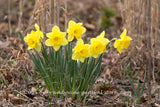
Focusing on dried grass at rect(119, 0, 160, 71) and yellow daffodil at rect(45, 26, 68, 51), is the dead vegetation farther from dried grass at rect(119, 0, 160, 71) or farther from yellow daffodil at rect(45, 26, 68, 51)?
yellow daffodil at rect(45, 26, 68, 51)

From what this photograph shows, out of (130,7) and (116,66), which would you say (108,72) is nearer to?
(116,66)

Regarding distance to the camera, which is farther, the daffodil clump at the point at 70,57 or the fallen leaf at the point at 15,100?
the fallen leaf at the point at 15,100

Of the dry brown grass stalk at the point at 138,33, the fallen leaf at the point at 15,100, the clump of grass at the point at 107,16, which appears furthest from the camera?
the clump of grass at the point at 107,16

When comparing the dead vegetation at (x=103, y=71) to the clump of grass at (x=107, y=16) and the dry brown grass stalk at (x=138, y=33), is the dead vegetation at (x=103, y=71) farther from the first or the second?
the clump of grass at (x=107, y=16)

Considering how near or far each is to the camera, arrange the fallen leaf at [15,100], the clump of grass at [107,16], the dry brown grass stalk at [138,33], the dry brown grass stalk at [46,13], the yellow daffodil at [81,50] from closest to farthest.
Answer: the yellow daffodil at [81,50] → the fallen leaf at [15,100] → the dry brown grass stalk at [46,13] → the dry brown grass stalk at [138,33] → the clump of grass at [107,16]

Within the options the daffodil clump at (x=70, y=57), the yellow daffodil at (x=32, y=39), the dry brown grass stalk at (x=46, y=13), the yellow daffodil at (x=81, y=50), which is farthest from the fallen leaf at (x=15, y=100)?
the dry brown grass stalk at (x=46, y=13)

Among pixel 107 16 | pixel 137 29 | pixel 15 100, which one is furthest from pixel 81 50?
pixel 107 16

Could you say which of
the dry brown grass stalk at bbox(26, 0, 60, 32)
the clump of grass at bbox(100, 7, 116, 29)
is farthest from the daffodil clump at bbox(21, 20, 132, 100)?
the clump of grass at bbox(100, 7, 116, 29)

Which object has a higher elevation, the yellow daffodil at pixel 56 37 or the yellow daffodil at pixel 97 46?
the yellow daffodil at pixel 56 37

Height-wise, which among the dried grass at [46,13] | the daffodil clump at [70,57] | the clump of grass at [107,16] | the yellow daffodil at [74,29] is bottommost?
the daffodil clump at [70,57]

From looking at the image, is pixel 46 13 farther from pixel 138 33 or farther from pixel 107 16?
pixel 107 16
